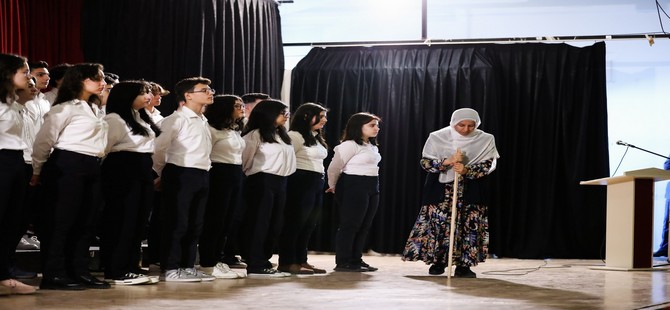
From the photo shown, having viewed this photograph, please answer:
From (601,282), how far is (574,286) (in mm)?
444

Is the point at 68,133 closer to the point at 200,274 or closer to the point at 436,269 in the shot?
the point at 200,274

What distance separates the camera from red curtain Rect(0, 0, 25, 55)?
272 inches

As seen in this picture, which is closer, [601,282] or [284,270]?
[601,282]

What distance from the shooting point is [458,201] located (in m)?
6.21

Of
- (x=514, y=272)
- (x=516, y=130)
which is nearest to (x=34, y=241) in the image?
(x=514, y=272)

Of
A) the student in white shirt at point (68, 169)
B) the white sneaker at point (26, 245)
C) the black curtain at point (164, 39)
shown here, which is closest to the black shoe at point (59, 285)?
the student in white shirt at point (68, 169)

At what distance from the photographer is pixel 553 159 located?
364 inches

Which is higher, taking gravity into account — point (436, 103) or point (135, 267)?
point (436, 103)

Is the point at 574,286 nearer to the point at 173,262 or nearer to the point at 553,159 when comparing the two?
the point at 173,262

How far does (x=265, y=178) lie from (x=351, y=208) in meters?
1.06

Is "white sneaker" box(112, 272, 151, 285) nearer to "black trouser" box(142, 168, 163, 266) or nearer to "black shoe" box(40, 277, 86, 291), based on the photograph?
"black shoe" box(40, 277, 86, 291)

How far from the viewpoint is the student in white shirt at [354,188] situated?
Result: 6.75 metres

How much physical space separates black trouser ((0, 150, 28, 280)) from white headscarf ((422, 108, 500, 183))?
9.65ft

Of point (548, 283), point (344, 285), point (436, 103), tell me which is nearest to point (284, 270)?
point (344, 285)
